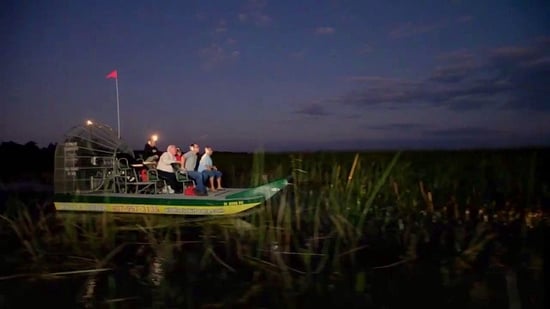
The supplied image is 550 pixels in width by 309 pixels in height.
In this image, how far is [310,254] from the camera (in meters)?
8.98

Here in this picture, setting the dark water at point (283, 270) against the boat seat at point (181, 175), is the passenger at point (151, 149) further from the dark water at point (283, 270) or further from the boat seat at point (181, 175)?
the dark water at point (283, 270)

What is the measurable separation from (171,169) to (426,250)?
642 cm

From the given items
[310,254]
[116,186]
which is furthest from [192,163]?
[310,254]

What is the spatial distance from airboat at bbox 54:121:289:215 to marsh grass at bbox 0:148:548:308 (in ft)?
0.93

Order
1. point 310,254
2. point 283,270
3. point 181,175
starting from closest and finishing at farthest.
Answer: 1. point 283,270
2. point 310,254
3. point 181,175

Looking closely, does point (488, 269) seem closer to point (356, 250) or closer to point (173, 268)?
point (356, 250)

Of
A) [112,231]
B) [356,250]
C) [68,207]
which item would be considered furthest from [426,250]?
[68,207]

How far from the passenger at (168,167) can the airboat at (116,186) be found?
6.7 inches

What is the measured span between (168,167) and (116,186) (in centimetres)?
139

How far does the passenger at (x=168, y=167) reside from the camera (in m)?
13.2

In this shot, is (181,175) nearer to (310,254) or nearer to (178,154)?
(178,154)

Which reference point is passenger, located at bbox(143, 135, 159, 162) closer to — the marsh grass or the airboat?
the airboat

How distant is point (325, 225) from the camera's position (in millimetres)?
12539

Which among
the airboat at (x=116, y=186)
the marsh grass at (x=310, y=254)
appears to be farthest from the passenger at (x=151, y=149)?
the marsh grass at (x=310, y=254)
